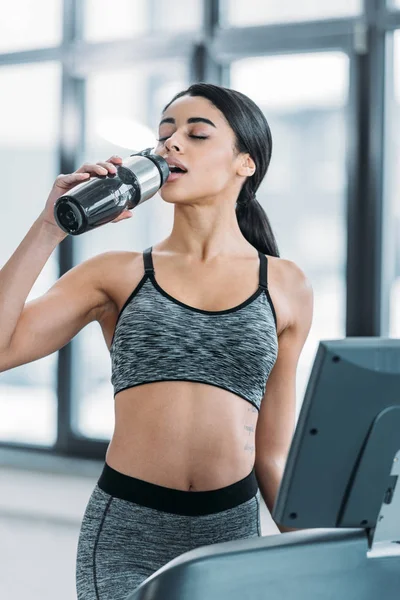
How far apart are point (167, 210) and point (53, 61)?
0.87 metres

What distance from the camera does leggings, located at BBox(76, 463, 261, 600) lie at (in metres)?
1.29

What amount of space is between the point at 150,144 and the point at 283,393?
2.36 meters

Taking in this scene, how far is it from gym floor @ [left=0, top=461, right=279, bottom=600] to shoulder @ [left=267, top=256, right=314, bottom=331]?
1594 mm

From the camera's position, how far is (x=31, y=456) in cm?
391

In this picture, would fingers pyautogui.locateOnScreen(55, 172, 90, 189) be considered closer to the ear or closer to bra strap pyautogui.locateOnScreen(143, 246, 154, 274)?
bra strap pyautogui.locateOnScreen(143, 246, 154, 274)

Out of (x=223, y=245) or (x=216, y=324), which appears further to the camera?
(x=223, y=245)

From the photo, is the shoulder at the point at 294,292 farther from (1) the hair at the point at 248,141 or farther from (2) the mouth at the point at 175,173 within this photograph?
(2) the mouth at the point at 175,173

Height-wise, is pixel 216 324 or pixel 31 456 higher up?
pixel 216 324

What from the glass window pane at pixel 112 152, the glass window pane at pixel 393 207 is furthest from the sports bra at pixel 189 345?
the glass window pane at pixel 112 152

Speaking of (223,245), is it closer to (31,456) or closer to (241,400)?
(241,400)

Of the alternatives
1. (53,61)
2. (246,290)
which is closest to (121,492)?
(246,290)

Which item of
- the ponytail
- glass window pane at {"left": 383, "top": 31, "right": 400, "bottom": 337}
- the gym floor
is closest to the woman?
the ponytail

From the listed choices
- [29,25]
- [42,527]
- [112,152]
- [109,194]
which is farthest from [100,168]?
[29,25]

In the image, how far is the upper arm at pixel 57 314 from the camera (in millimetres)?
1388
